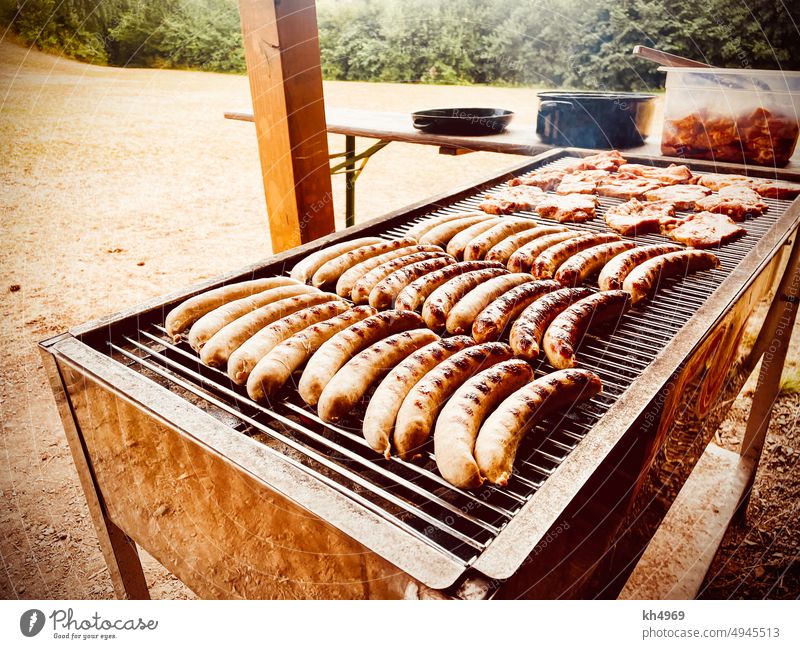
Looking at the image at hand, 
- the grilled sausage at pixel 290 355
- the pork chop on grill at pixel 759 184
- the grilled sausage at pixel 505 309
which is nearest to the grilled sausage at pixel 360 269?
the grilled sausage at pixel 290 355

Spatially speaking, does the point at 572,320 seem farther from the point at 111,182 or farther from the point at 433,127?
the point at 111,182

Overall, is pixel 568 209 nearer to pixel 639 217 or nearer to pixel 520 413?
pixel 639 217

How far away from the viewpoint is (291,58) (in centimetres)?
436

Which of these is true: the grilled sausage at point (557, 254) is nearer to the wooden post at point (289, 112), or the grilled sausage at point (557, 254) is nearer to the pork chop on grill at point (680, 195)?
the pork chop on grill at point (680, 195)

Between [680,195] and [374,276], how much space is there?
10.1 feet

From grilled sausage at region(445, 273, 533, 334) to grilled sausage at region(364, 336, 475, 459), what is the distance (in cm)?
28

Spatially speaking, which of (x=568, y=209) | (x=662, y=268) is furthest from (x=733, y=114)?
(x=662, y=268)

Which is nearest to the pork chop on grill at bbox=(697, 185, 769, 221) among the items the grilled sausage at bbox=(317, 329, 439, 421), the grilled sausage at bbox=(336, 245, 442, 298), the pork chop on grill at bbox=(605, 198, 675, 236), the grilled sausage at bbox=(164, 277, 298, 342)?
the pork chop on grill at bbox=(605, 198, 675, 236)

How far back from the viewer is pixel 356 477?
69.3 inches

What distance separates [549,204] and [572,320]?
6.79 ft

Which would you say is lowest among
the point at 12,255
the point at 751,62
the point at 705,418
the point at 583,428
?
the point at 12,255

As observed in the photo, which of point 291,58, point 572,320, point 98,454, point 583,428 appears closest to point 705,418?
point 572,320

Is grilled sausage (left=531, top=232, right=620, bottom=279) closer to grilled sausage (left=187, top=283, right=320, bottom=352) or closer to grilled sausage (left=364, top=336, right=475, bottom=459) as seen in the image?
grilled sausage (left=364, top=336, right=475, bottom=459)

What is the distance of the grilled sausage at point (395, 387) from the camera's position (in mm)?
1897
